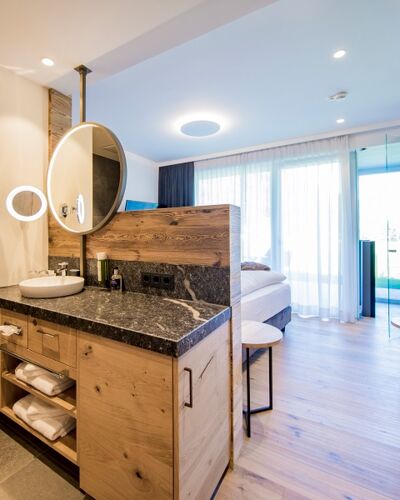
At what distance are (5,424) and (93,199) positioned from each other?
148cm

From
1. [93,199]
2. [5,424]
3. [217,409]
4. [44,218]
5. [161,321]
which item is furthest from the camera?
[44,218]

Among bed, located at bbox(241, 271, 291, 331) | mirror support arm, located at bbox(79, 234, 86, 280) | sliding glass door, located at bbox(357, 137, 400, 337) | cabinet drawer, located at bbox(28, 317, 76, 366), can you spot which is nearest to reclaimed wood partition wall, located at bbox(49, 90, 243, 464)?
mirror support arm, located at bbox(79, 234, 86, 280)

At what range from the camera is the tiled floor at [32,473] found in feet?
3.75

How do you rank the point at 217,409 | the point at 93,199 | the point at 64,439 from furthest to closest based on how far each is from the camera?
the point at 93,199, the point at 64,439, the point at 217,409

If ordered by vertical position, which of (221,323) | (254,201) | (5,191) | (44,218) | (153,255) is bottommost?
(221,323)

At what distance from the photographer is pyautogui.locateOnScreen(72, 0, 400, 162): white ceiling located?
1.71m

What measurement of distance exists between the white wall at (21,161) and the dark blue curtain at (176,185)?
9.17 ft

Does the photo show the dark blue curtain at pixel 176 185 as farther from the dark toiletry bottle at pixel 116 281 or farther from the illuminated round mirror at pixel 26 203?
the dark toiletry bottle at pixel 116 281

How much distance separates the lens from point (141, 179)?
468 centimetres

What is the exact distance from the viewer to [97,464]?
102 cm

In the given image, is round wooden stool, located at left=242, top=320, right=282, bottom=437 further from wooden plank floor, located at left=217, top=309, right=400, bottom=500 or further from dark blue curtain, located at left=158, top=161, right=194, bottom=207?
dark blue curtain, located at left=158, top=161, right=194, bottom=207

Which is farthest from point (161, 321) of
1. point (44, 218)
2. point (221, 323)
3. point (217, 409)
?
point (44, 218)

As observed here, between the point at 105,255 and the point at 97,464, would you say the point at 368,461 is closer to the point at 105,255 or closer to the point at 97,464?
the point at 97,464

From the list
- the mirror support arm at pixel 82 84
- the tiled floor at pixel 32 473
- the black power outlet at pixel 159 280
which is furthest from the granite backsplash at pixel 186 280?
the mirror support arm at pixel 82 84
